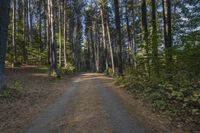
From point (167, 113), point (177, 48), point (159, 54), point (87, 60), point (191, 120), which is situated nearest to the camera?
point (191, 120)

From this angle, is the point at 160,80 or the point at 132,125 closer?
the point at 132,125

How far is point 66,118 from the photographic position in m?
8.78

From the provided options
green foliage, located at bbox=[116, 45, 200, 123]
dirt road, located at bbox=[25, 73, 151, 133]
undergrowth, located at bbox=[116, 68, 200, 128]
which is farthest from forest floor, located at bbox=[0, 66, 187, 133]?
green foliage, located at bbox=[116, 45, 200, 123]

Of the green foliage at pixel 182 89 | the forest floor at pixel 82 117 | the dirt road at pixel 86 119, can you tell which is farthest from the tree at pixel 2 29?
the green foliage at pixel 182 89

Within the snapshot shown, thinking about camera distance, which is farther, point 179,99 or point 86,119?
point 179,99

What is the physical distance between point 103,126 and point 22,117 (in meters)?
3.12

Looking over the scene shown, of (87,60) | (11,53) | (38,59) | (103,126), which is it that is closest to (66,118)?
(103,126)

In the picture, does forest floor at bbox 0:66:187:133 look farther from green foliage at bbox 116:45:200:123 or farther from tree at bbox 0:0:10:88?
tree at bbox 0:0:10:88

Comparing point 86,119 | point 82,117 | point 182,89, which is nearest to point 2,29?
point 82,117

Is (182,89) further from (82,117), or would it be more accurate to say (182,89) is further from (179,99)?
(82,117)

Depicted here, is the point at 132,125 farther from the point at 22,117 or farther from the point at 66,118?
the point at 22,117

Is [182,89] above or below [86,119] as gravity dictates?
above

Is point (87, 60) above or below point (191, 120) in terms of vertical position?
above

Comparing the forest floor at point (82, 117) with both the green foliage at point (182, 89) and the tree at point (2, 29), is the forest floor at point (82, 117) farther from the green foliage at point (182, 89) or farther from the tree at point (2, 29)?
the tree at point (2, 29)
